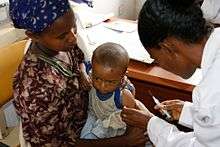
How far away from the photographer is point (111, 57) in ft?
4.07

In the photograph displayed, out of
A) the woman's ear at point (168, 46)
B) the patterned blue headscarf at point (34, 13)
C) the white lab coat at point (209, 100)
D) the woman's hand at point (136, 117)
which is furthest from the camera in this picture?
the woman's hand at point (136, 117)

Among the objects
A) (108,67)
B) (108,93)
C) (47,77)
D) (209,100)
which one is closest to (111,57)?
(108,67)

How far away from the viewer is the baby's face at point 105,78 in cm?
122

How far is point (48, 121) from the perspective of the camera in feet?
3.65

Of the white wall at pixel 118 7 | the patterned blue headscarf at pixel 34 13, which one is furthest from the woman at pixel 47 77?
the white wall at pixel 118 7

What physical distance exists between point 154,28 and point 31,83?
1.49 ft

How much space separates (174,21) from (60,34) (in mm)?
405

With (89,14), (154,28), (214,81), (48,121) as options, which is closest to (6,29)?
(89,14)

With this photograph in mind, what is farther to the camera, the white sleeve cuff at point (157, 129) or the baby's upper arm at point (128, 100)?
the baby's upper arm at point (128, 100)

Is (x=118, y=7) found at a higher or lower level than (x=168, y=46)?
lower

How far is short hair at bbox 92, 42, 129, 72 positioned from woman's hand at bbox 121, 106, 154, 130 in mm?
164

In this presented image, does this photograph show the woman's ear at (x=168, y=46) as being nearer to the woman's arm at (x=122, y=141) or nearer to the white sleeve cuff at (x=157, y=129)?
the white sleeve cuff at (x=157, y=129)

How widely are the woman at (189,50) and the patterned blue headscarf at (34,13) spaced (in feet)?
0.98

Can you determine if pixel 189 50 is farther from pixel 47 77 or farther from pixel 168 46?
pixel 47 77
